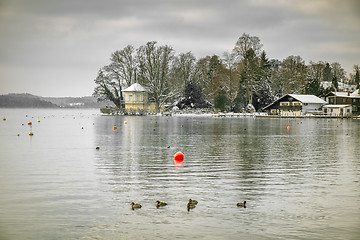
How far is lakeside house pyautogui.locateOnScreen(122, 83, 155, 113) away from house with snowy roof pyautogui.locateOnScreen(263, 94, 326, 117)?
3254 cm

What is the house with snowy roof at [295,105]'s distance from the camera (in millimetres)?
97000

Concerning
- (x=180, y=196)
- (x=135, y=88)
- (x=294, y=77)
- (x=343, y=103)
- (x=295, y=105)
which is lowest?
(x=180, y=196)

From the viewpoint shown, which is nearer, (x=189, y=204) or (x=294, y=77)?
(x=189, y=204)

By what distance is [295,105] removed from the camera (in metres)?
97.4

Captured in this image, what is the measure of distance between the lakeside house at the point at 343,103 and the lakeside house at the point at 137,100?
49.7 m

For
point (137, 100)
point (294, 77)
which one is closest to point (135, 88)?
point (137, 100)

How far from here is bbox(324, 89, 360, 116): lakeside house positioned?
10225cm

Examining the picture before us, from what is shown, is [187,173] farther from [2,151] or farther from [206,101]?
[206,101]

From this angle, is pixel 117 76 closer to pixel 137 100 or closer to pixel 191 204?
pixel 137 100

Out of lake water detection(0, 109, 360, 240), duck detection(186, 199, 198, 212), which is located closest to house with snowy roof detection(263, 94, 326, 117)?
lake water detection(0, 109, 360, 240)

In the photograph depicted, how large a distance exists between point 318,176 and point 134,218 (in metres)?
9.67

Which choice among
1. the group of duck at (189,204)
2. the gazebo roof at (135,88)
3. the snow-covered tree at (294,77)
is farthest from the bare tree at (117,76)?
the group of duck at (189,204)

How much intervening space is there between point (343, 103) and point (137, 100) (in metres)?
57.0

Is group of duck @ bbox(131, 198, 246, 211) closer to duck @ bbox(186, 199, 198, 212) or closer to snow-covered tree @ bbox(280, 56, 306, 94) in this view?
duck @ bbox(186, 199, 198, 212)
